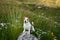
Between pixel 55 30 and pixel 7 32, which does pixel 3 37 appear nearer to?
pixel 7 32

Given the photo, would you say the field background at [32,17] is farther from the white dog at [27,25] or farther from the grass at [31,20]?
the white dog at [27,25]

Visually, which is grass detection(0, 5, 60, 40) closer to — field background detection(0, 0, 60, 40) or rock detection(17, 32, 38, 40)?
field background detection(0, 0, 60, 40)

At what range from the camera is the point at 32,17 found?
6.52m

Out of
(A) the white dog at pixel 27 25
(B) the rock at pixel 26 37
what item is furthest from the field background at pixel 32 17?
(B) the rock at pixel 26 37

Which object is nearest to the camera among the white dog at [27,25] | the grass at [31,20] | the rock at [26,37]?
the rock at [26,37]

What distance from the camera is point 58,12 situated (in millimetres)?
6645

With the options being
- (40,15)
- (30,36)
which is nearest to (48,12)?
(40,15)

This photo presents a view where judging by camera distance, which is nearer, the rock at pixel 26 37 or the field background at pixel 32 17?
the rock at pixel 26 37

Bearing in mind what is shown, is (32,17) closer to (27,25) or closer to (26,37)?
(27,25)

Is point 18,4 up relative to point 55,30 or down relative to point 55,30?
up

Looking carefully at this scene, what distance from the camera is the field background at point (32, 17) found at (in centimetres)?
625

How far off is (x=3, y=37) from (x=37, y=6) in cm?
99

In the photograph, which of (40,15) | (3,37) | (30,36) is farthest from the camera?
(40,15)

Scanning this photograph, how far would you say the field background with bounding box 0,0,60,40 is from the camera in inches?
246
